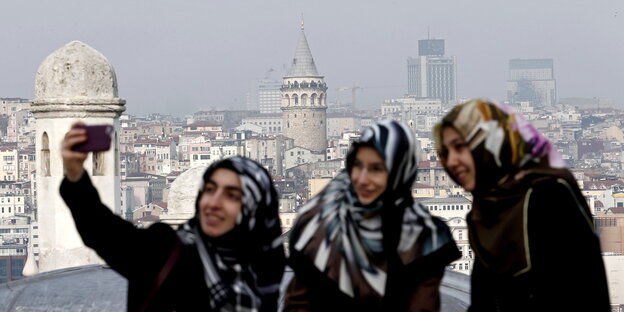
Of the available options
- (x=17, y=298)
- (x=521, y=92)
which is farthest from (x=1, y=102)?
(x=17, y=298)

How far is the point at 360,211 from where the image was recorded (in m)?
2.23

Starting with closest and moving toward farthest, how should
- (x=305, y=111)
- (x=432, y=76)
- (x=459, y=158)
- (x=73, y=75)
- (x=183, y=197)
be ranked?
(x=459, y=158) → (x=183, y=197) → (x=73, y=75) → (x=305, y=111) → (x=432, y=76)

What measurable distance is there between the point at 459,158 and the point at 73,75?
4542 millimetres

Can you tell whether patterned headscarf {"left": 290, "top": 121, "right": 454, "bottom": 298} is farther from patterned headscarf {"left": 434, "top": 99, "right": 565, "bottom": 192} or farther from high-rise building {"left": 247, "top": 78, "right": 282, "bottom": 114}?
high-rise building {"left": 247, "top": 78, "right": 282, "bottom": 114}

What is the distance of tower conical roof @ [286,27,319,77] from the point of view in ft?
301

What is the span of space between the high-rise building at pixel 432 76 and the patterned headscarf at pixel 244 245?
15742cm

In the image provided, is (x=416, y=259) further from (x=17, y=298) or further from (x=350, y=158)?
(x=17, y=298)

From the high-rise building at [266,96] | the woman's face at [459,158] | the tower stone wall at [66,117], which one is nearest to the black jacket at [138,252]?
the woman's face at [459,158]

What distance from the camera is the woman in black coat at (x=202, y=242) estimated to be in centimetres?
217

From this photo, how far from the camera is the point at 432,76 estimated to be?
6452 inches

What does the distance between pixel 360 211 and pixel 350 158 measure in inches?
3.4

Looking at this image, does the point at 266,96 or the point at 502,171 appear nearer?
the point at 502,171

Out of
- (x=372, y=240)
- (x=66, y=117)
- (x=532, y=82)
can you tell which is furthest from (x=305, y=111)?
(x=372, y=240)

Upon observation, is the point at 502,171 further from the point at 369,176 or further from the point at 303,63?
the point at 303,63
